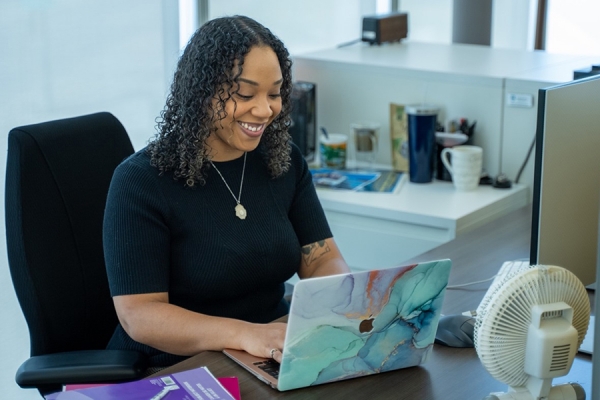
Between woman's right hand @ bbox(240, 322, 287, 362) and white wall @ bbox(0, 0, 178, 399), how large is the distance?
987 millimetres

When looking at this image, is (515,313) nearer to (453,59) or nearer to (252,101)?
(252,101)

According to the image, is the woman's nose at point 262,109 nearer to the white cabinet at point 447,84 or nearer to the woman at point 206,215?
the woman at point 206,215

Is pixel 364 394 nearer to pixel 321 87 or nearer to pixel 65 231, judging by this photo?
pixel 65 231

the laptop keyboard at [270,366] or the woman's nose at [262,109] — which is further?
the woman's nose at [262,109]

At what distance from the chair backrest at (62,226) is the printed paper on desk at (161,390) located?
0.38m

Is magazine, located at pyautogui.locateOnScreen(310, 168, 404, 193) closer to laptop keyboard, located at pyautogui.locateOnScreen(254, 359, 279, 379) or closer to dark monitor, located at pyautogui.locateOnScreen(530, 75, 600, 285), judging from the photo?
dark monitor, located at pyautogui.locateOnScreen(530, 75, 600, 285)

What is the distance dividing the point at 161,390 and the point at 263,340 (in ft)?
0.71

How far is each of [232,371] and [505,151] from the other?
145 cm

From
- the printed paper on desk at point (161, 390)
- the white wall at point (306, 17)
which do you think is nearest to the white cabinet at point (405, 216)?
the white wall at point (306, 17)

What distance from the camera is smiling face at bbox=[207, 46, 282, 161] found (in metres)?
1.54

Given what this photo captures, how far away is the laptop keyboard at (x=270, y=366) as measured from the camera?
133 centimetres

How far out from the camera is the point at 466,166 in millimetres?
2457

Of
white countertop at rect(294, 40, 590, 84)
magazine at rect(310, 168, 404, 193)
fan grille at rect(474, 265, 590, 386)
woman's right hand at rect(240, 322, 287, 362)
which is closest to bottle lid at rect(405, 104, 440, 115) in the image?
white countertop at rect(294, 40, 590, 84)

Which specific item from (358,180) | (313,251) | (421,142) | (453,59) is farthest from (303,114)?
(313,251)
